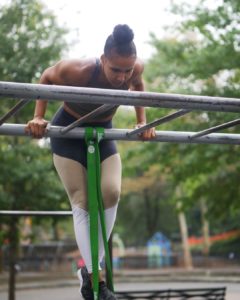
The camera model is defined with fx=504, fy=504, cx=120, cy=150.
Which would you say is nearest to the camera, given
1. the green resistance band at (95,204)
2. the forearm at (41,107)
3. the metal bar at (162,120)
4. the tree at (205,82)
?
the metal bar at (162,120)

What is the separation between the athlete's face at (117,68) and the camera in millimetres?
1983

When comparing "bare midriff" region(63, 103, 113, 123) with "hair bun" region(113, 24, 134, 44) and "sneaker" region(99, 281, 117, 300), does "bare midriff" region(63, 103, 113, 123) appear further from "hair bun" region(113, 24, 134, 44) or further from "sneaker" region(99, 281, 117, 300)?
"sneaker" region(99, 281, 117, 300)

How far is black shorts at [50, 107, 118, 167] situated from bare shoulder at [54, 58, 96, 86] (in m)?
0.21

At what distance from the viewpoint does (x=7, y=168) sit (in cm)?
934

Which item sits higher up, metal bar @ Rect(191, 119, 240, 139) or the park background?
the park background

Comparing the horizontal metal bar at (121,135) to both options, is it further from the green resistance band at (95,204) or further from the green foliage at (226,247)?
the green foliage at (226,247)

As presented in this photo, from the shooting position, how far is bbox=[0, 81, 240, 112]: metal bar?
1.61 m

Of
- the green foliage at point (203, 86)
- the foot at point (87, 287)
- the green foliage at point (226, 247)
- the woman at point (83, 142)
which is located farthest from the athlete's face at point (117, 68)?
the green foliage at point (226, 247)

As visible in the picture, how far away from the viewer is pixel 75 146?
7.57ft

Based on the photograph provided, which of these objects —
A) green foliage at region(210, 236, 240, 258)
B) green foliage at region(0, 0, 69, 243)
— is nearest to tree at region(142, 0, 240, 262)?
green foliage at region(0, 0, 69, 243)

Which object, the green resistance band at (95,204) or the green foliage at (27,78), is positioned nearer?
the green resistance band at (95,204)

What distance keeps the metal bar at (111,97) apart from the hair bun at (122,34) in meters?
0.36

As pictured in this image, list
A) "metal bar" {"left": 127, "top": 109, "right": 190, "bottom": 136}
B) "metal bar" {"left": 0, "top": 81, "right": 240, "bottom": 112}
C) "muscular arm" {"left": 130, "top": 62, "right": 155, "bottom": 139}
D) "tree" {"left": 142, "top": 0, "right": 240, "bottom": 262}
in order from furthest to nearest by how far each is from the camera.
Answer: "tree" {"left": 142, "top": 0, "right": 240, "bottom": 262} → "muscular arm" {"left": 130, "top": 62, "right": 155, "bottom": 139} → "metal bar" {"left": 127, "top": 109, "right": 190, "bottom": 136} → "metal bar" {"left": 0, "top": 81, "right": 240, "bottom": 112}

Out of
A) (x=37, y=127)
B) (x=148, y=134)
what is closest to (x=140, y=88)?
(x=148, y=134)
